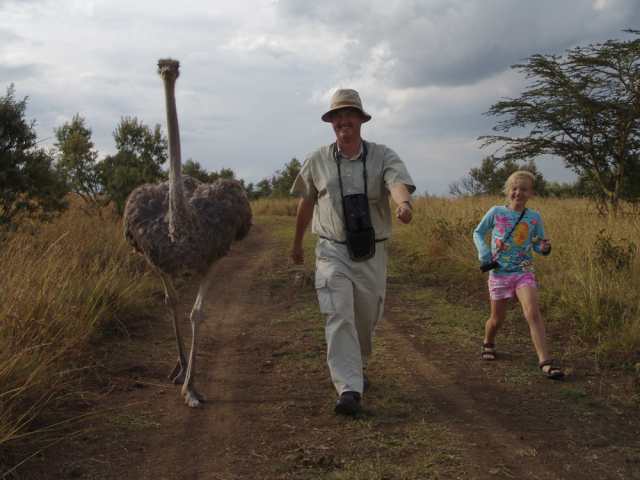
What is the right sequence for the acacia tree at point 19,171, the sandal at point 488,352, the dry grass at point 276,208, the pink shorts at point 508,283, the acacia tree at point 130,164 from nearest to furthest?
1. the pink shorts at point 508,283
2. the sandal at point 488,352
3. the acacia tree at point 19,171
4. the acacia tree at point 130,164
5. the dry grass at point 276,208

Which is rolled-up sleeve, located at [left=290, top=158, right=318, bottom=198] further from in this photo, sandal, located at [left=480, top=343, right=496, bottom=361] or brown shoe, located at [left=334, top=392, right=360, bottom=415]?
sandal, located at [left=480, top=343, right=496, bottom=361]

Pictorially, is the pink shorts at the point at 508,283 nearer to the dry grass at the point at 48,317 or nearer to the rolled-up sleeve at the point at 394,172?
the rolled-up sleeve at the point at 394,172

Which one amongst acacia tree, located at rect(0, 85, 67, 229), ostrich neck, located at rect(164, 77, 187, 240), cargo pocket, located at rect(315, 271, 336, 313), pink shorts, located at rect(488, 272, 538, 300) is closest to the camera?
cargo pocket, located at rect(315, 271, 336, 313)

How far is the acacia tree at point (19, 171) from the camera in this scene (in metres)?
7.58

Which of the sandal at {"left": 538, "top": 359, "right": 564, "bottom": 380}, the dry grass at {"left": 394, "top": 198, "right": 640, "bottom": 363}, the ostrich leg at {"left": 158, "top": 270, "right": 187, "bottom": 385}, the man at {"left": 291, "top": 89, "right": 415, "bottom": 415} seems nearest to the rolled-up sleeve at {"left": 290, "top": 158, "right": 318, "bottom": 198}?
the man at {"left": 291, "top": 89, "right": 415, "bottom": 415}

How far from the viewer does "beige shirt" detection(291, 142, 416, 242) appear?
4.18 m

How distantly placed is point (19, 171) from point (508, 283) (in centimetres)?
600

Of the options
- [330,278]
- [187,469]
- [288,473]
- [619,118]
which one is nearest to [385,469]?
[288,473]

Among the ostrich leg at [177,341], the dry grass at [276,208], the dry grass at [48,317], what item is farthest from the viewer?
the dry grass at [276,208]

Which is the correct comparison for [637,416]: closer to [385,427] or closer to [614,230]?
[385,427]

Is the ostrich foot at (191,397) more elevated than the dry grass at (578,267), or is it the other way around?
the dry grass at (578,267)

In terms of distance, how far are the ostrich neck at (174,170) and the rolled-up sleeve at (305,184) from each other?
778 mm

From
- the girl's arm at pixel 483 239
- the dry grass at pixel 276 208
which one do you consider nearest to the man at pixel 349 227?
the girl's arm at pixel 483 239

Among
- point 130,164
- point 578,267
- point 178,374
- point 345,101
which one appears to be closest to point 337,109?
point 345,101
